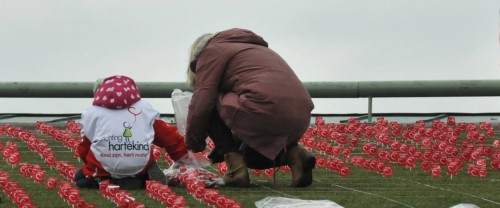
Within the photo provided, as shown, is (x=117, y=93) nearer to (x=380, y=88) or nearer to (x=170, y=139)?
(x=170, y=139)

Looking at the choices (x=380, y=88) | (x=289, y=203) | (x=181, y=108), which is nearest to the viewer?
(x=289, y=203)

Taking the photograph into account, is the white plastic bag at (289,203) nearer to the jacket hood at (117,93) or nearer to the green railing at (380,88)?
the jacket hood at (117,93)

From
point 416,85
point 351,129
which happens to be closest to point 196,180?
point 351,129

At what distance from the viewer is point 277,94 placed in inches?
376

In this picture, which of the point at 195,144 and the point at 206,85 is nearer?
the point at 206,85

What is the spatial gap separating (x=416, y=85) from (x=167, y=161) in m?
5.23

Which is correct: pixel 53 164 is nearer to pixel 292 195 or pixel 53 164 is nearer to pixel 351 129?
pixel 292 195

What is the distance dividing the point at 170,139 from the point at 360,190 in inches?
62.3

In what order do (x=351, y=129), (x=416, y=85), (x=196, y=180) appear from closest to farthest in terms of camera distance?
1. (x=196, y=180)
2. (x=351, y=129)
3. (x=416, y=85)

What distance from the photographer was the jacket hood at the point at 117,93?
30.8 ft

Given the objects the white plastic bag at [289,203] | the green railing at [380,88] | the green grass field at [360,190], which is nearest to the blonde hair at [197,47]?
the green grass field at [360,190]

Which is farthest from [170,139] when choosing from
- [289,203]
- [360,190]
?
[289,203]

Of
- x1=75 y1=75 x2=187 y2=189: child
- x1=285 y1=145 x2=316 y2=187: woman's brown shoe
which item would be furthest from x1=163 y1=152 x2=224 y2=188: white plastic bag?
x1=285 y1=145 x2=316 y2=187: woman's brown shoe

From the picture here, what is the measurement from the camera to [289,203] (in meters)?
8.26
